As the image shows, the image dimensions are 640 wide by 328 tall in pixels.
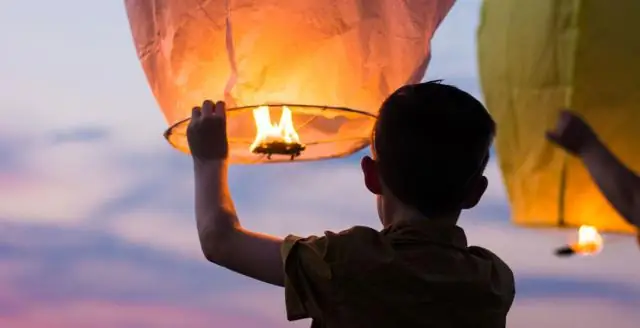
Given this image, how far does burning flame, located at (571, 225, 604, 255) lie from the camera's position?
4.07 feet

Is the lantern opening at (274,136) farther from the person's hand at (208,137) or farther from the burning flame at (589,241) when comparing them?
the burning flame at (589,241)

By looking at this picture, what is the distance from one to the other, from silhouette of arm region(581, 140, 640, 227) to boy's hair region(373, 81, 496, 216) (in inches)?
6.5

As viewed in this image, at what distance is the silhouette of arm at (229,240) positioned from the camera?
86 cm

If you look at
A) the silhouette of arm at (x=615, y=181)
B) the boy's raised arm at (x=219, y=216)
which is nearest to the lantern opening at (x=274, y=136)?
the boy's raised arm at (x=219, y=216)

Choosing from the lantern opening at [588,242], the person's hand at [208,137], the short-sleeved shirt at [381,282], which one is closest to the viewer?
the short-sleeved shirt at [381,282]

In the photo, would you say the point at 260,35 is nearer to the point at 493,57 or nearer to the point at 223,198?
the point at 223,198

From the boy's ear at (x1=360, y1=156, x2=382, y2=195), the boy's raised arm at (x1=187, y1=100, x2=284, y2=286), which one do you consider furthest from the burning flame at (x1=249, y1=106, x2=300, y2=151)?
the boy's ear at (x1=360, y1=156, x2=382, y2=195)

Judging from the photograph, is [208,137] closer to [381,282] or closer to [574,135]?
[381,282]

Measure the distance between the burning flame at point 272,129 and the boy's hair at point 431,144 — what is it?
245 mm

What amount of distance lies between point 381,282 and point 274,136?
1.06 feet

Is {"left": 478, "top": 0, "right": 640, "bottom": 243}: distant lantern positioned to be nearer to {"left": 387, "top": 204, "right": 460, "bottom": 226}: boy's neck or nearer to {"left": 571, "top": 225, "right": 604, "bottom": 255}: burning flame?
{"left": 571, "top": 225, "right": 604, "bottom": 255}: burning flame

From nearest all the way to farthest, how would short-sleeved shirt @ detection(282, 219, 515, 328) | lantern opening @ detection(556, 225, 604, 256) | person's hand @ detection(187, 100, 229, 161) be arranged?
short-sleeved shirt @ detection(282, 219, 515, 328) → person's hand @ detection(187, 100, 229, 161) → lantern opening @ detection(556, 225, 604, 256)

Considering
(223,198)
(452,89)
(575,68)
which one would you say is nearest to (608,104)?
(575,68)

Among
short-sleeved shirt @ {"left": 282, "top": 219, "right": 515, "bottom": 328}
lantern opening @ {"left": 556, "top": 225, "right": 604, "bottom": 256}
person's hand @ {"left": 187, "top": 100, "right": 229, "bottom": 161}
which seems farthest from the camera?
lantern opening @ {"left": 556, "top": 225, "right": 604, "bottom": 256}
